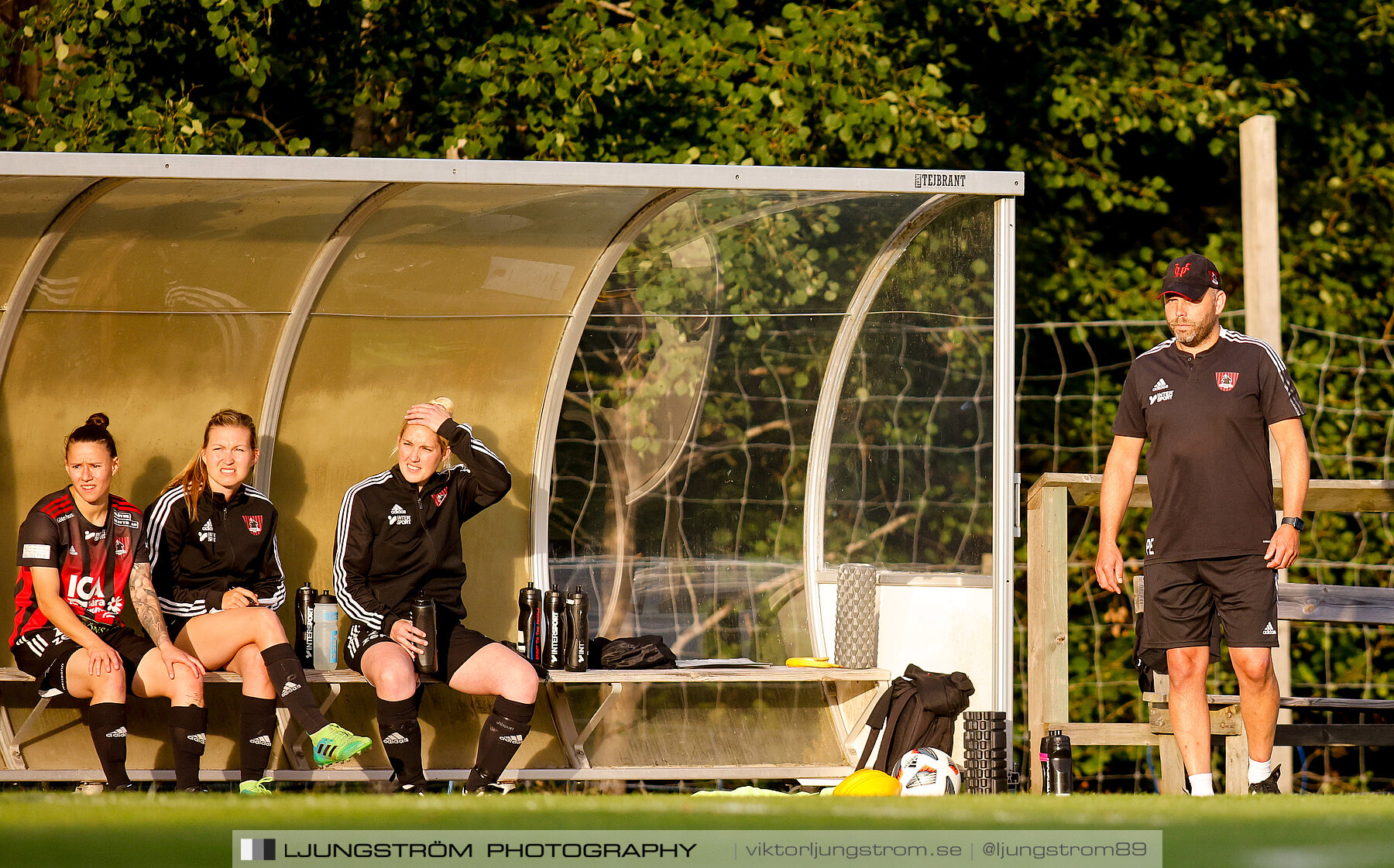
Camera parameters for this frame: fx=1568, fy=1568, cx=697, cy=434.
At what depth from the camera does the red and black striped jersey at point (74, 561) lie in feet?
19.4

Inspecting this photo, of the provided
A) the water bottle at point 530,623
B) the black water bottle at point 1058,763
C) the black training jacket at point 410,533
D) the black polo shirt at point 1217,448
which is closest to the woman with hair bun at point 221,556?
the black training jacket at point 410,533

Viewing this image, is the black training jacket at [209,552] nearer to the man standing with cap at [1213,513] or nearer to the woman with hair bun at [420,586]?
the woman with hair bun at [420,586]

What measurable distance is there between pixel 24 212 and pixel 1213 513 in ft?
14.9

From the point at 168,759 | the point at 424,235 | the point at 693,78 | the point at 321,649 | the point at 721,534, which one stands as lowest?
the point at 168,759

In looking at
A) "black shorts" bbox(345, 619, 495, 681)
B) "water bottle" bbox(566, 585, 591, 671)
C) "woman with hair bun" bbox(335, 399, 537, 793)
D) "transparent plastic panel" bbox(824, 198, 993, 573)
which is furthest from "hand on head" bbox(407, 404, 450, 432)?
"transparent plastic panel" bbox(824, 198, 993, 573)

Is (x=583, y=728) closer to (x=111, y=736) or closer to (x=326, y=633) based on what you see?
(x=326, y=633)

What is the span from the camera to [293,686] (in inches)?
225

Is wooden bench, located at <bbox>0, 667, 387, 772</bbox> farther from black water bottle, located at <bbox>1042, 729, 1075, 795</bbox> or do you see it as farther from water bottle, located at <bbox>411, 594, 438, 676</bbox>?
black water bottle, located at <bbox>1042, 729, 1075, 795</bbox>

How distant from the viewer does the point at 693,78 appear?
9.04 meters

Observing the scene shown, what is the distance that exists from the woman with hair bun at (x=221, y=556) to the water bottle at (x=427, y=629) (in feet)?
1.63

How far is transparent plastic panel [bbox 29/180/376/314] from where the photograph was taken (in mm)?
5969

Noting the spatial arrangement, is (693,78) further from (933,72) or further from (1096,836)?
(1096,836)

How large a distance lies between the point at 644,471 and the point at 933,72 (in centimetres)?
345

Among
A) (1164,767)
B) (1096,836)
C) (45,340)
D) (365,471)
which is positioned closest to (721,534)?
(365,471)
